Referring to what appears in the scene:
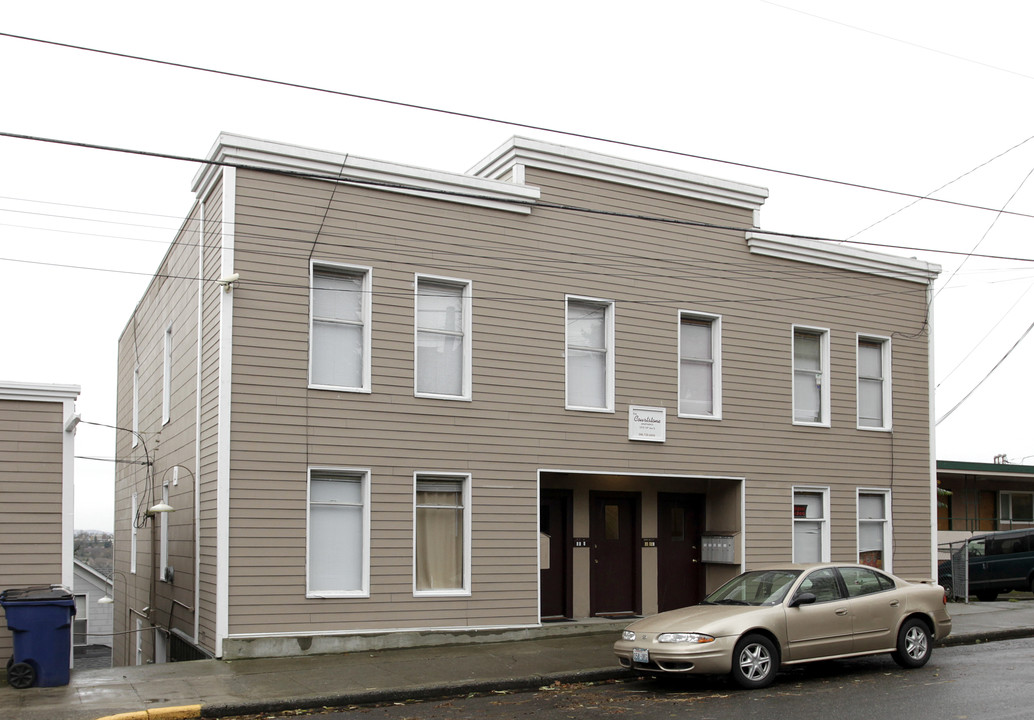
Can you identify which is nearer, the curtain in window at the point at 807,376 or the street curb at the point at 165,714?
the street curb at the point at 165,714

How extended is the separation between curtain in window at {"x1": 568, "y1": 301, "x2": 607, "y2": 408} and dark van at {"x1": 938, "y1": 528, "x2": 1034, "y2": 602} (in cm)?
1208

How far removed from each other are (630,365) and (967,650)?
6703 mm

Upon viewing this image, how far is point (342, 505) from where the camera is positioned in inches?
602

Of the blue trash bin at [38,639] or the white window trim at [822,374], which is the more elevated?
the white window trim at [822,374]

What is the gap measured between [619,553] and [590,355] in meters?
3.84

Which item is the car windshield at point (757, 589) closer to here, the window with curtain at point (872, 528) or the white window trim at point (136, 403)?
the window with curtain at point (872, 528)

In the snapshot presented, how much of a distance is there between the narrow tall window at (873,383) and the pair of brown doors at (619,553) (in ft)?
12.6

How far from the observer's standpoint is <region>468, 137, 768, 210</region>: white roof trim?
673 inches

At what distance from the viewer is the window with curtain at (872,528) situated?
2039cm

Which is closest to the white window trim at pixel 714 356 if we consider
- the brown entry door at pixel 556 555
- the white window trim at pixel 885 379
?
the brown entry door at pixel 556 555

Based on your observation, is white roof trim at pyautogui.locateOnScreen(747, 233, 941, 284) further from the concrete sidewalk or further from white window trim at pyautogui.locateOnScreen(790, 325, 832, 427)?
the concrete sidewalk

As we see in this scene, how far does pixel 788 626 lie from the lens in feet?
41.4

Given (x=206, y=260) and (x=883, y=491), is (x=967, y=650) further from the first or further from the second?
(x=206, y=260)

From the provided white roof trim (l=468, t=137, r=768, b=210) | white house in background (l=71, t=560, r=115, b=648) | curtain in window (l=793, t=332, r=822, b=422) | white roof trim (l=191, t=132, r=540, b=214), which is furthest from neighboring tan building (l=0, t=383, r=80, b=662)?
white house in background (l=71, t=560, r=115, b=648)
